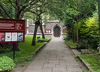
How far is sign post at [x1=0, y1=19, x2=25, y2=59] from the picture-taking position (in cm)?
703

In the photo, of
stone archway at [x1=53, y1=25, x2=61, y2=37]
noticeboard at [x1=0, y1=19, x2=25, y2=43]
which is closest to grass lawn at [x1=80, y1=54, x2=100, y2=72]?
noticeboard at [x1=0, y1=19, x2=25, y2=43]

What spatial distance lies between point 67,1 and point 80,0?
492cm

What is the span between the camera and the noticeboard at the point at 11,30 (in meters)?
7.03

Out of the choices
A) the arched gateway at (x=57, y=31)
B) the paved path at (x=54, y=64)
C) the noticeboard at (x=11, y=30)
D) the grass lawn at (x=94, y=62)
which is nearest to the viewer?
the grass lawn at (x=94, y=62)

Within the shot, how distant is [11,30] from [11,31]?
52 mm

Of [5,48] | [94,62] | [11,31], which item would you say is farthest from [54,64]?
[5,48]

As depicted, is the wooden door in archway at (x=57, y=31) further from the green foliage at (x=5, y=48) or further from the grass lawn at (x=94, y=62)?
the grass lawn at (x=94, y=62)

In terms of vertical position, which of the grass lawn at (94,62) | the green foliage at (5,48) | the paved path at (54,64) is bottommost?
the paved path at (54,64)

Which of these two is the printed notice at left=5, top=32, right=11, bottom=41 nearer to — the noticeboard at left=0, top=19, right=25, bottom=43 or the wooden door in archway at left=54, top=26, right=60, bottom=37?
the noticeboard at left=0, top=19, right=25, bottom=43

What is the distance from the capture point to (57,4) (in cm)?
992

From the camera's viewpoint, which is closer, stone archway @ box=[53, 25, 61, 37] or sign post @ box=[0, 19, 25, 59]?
sign post @ box=[0, 19, 25, 59]

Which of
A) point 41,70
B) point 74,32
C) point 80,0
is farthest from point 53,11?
point 74,32

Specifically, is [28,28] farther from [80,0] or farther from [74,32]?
[80,0]

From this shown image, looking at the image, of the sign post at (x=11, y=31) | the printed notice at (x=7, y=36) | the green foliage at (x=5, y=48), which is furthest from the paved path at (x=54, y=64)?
the green foliage at (x=5, y=48)
